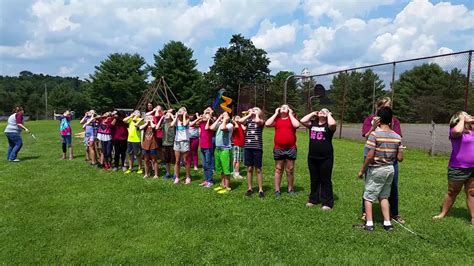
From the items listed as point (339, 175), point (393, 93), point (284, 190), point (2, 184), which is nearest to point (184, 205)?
point (284, 190)

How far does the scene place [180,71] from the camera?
205 feet

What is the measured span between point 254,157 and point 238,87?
46.6 metres

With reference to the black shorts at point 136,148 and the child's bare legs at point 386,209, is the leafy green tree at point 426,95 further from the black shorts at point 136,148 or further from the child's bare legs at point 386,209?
the child's bare legs at point 386,209

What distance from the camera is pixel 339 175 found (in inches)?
400

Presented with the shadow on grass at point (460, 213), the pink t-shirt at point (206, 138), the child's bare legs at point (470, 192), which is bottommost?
the shadow on grass at point (460, 213)

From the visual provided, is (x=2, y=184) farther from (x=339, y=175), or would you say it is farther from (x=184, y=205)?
(x=339, y=175)

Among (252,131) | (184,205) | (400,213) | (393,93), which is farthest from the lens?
(393,93)

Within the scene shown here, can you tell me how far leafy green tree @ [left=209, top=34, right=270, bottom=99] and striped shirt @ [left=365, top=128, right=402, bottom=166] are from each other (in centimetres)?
6058

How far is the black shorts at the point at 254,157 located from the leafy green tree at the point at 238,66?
2293 inches

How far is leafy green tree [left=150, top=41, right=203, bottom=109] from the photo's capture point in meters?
62.2

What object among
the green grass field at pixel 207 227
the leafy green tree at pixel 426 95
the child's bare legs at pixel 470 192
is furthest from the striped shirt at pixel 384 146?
the leafy green tree at pixel 426 95

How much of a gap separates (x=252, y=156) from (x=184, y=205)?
1.65 meters

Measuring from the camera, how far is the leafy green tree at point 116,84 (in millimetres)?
68188

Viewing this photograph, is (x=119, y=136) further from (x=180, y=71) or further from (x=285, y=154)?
(x=180, y=71)
